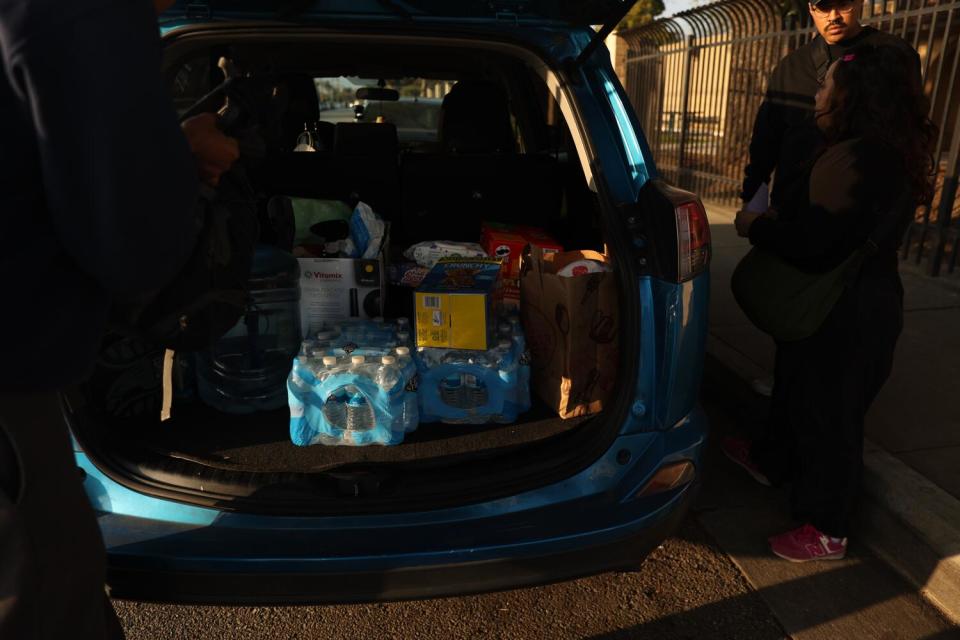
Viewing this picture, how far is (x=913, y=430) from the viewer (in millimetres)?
3197

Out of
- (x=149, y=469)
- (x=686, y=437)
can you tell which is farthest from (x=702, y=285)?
(x=149, y=469)

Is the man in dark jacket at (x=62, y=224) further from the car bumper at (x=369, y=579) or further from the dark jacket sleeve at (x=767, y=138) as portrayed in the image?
the dark jacket sleeve at (x=767, y=138)

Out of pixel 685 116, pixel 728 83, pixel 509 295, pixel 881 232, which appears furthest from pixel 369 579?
pixel 685 116

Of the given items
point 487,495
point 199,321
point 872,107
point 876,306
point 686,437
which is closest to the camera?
point 199,321

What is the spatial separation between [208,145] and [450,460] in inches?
45.4

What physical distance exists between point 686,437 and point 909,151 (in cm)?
111

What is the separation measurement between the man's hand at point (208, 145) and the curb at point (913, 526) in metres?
2.44

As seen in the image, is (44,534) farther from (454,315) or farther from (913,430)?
(913,430)

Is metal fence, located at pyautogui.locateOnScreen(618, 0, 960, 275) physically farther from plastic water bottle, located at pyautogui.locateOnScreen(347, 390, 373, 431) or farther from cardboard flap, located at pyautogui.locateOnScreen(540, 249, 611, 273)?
plastic water bottle, located at pyautogui.locateOnScreen(347, 390, 373, 431)

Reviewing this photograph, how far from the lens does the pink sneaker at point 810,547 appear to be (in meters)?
2.58

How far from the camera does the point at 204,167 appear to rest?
1.31m

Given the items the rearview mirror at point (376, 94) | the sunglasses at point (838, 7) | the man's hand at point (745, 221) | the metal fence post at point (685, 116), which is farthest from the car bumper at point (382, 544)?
the metal fence post at point (685, 116)

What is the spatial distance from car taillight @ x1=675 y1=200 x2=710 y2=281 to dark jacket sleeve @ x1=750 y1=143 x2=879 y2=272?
1.46 ft

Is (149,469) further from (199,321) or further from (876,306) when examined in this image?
(876,306)
